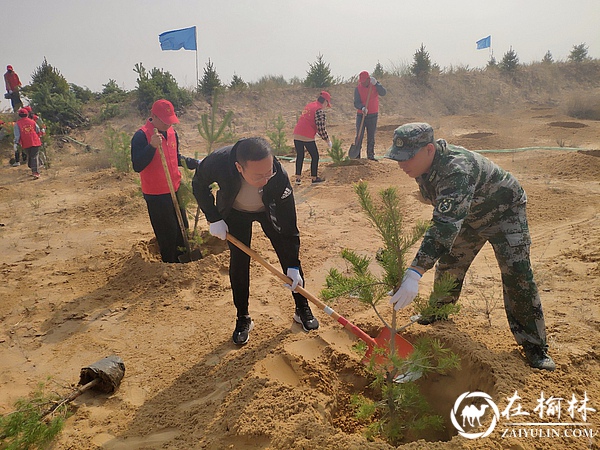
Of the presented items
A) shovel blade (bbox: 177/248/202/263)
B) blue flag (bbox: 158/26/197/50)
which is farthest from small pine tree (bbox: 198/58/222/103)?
shovel blade (bbox: 177/248/202/263)

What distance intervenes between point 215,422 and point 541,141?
1163 cm

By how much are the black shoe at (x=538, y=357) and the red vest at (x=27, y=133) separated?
10.5 metres

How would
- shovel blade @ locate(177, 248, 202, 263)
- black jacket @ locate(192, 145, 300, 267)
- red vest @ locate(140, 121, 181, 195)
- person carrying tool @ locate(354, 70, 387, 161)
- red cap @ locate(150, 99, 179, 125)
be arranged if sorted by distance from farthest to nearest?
person carrying tool @ locate(354, 70, 387, 161) → shovel blade @ locate(177, 248, 202, 263) → red vest @ locate(140, 121, 181, 195) → red cap @ locate(150, 99, 179, 125) → black jacket @ locate(192, 145, 300, 267)

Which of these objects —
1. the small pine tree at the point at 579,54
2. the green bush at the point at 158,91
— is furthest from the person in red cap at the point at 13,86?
the small pine tree at the point at 579,54

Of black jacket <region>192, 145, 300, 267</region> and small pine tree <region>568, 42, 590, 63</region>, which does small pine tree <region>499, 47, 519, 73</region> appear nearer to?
small pine tree <region>568, 42, 590, 63</region>

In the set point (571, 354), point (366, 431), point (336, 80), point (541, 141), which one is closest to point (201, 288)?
point (366, 431)

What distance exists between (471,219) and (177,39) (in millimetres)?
9791

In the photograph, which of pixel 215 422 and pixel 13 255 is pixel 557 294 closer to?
pixel 215 422

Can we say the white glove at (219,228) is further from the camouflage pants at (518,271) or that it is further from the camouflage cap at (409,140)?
the camouflage pants at (518,271)

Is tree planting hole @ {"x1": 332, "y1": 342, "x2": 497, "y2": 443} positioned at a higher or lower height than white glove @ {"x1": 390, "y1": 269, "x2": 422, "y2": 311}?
lower

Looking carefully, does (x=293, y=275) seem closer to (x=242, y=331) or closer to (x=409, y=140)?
(x=242, y=331)

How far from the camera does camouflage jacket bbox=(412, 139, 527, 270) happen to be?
2.21 metres

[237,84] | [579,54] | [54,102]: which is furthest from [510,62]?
[54,102]

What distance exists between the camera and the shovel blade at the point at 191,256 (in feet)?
15.5
